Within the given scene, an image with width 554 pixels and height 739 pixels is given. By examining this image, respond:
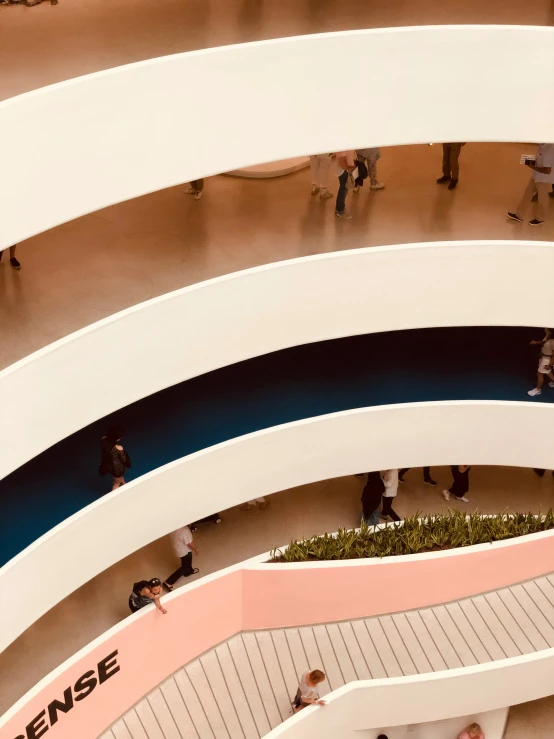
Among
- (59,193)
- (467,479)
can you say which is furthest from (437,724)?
(59,193)

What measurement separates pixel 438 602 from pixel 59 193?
941cm

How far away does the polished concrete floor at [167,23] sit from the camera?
11.4 metres

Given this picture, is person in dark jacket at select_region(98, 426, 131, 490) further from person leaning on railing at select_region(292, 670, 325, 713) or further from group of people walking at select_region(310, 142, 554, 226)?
group of people walking at select_region(310, 142, 554, 226)

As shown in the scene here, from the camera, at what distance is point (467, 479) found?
16.6 metres

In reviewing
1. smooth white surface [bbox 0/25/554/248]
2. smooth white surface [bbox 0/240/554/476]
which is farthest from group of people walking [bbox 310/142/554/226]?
smooth white surface [bbox 0/25/554/248]

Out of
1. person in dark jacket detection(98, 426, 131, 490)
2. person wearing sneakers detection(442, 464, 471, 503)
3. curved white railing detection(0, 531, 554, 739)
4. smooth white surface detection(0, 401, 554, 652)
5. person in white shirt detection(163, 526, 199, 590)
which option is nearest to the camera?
smooth white surface detection(0, 401, 554, 652)

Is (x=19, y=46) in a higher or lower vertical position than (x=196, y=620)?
higher

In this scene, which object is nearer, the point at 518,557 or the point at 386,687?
the point at 386,687

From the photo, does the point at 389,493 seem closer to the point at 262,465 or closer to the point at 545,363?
the point at 262,465

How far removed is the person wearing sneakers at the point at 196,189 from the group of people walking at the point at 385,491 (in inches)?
213

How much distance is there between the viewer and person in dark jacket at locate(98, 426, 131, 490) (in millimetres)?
12852

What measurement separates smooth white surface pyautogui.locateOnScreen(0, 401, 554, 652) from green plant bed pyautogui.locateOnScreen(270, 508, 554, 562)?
3.43ft

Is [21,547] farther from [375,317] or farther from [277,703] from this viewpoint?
[375,317]

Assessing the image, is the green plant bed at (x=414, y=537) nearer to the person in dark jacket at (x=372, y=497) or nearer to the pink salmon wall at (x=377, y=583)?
the pink salmon wall at (x=377, y=583)
